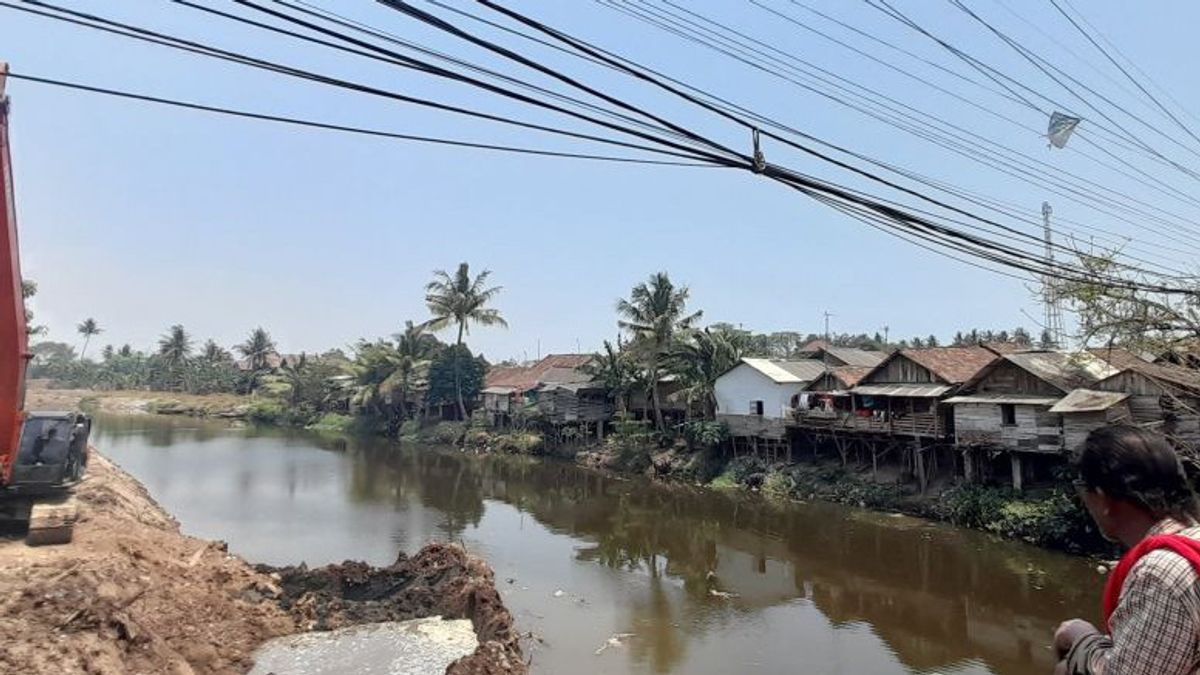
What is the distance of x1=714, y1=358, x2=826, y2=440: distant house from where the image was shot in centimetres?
3119

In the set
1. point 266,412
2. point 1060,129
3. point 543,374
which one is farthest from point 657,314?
point 266,412

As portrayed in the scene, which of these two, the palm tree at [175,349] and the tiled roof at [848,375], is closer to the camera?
the tiled roof at [848,375]

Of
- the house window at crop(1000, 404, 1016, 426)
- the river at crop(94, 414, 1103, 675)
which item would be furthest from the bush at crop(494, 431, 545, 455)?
the house window at crop(1000, 404, 1016, 426)

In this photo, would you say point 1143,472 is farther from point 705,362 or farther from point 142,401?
point 142,401

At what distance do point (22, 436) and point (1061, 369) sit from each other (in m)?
26.6

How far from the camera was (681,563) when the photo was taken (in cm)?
1978

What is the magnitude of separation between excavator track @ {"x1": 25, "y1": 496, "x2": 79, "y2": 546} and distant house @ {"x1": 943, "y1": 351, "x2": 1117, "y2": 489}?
23.6 m

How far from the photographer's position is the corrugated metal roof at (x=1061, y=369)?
20.4 meters

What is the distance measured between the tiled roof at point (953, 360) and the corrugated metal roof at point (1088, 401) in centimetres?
477

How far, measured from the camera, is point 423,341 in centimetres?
5038

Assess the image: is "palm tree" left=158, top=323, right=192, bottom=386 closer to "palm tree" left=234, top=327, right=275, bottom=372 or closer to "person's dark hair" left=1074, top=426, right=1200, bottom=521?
"palm tree" left=234, top=327, right=275, bottom=372

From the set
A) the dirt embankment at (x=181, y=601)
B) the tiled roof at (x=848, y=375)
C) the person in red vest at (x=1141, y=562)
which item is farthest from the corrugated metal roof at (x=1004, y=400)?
the person in red vest at (x=1141, y=562)

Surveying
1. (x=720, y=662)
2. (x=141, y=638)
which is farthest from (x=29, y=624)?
(x=720, y=662)

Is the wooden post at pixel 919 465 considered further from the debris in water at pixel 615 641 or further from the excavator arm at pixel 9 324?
the excavator arm at pixel 9 324
